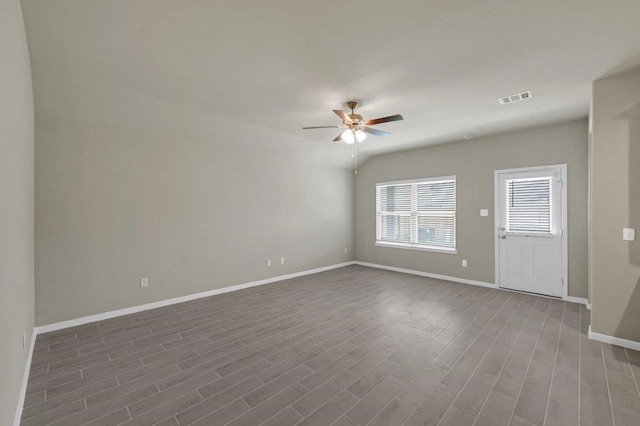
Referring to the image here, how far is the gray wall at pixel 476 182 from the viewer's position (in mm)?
4219

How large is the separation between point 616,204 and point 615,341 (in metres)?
1.44

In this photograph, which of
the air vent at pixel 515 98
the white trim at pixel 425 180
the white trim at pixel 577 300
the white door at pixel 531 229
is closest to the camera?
the air vent at pixel 515 98

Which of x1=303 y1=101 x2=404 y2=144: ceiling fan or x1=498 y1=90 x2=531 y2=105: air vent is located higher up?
x1=498 y1=90 x2=531 y2=105: air vent

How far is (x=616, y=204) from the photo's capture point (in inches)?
114

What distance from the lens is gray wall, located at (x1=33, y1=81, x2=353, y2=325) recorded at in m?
3.22

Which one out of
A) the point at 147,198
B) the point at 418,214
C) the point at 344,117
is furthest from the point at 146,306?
the point at 418,214

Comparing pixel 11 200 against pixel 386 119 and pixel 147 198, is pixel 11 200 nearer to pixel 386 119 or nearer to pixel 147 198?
pixel 147 198

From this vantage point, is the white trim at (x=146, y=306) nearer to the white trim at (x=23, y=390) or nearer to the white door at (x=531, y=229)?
the white trim at (x=23, y=390)

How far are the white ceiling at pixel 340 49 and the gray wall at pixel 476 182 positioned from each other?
873mm

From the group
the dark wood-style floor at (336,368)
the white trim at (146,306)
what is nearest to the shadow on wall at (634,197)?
the dark wood-style floor at (336,368)

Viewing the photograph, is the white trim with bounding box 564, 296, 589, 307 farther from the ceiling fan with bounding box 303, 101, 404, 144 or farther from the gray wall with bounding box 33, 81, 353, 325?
A: the gray wall with bounding box 33, 81, 353, 325

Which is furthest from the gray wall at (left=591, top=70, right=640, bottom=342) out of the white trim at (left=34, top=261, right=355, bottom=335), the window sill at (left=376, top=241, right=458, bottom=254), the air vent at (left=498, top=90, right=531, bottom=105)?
the white trim at (left=34, top=261, right=355, bottom=335)

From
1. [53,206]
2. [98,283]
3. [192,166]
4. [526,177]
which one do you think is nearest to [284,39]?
[192,166]

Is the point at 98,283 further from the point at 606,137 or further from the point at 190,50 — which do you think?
the point at 606,137
